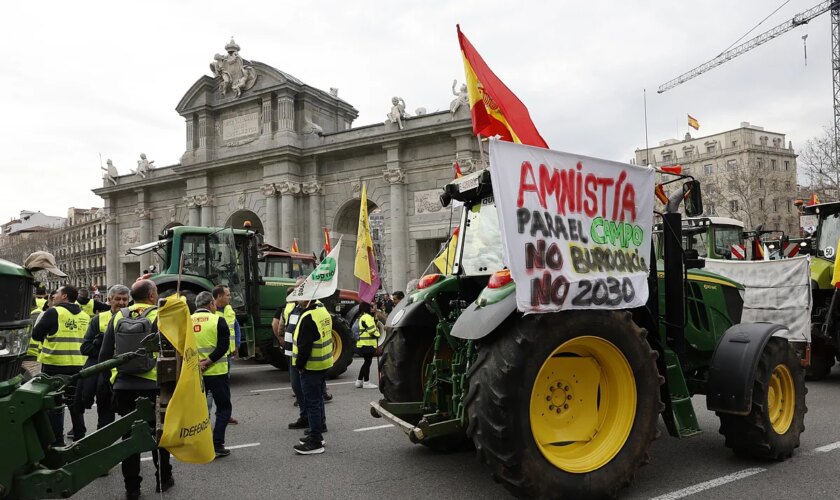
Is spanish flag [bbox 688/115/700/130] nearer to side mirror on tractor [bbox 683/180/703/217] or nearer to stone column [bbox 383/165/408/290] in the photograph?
stone column [bbox 383/165/408/290]

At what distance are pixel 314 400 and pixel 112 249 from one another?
121ft

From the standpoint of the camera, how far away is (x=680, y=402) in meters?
5.02

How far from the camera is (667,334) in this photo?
18.2 feet

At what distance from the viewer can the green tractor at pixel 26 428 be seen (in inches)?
130

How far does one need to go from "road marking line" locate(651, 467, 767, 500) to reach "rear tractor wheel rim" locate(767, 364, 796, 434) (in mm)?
651

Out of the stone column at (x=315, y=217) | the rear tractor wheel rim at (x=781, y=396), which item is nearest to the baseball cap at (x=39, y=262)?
the rear tractor wheel rim at (x=781, y=396)

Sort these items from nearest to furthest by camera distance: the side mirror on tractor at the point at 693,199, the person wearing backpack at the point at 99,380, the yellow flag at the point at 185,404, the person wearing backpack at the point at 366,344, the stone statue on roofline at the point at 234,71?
the yellow flag at the point at 185,404
the side mirror on tractor at the point at 693,199
the person wearing backpack at the point at 99,380
the person wearing backpack at the point at 366,344
the stone statue on roofline at the point at 234,71

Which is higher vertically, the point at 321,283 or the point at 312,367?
the point at 321,283

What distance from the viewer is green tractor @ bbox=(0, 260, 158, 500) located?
3293mm

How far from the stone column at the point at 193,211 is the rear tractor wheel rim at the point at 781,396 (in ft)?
106

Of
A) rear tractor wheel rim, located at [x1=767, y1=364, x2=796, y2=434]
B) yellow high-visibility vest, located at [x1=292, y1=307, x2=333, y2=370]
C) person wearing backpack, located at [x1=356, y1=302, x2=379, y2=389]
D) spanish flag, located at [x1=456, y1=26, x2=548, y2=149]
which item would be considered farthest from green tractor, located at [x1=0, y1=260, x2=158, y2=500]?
person wearing backpack, located at [x1=356, y1=302, x2=379, y2=389]

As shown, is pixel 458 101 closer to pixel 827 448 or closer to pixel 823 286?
pixel 823 286

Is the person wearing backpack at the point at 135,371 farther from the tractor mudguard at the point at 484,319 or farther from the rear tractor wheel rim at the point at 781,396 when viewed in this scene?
the rear tractor wheel rim at the point at 781,396

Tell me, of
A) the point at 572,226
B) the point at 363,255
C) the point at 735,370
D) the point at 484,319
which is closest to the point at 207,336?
the point at 484,319
